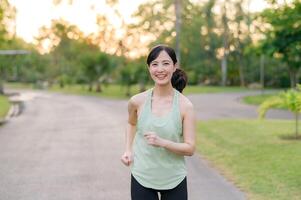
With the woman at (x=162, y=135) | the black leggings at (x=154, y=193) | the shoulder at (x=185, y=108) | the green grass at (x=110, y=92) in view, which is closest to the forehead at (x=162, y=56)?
the woman at (x=162, y=135)

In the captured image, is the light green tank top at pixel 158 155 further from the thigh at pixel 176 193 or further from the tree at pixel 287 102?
the tree at pixel 287 102

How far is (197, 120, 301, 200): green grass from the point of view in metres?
7.35

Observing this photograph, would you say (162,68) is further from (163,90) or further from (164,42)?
(164,42)

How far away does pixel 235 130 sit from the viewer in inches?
574

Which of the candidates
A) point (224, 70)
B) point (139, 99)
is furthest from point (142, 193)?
point (224, 70)

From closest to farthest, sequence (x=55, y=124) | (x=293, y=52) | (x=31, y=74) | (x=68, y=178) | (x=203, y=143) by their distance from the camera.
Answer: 1. (x=68, y=178)
2. (x=203, y=143)
3. (x=55, y=124)
4. (x=293, y=52)
5. (x=31, y=74)

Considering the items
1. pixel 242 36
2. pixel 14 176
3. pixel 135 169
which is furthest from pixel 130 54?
pixel 135 169

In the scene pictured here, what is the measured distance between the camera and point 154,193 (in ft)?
11.2

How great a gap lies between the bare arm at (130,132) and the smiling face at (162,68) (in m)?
0.26

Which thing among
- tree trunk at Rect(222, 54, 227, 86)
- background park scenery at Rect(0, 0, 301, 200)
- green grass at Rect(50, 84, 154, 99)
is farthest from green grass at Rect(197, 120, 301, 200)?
tree trunk at Rect(222, 54, 227, 86)

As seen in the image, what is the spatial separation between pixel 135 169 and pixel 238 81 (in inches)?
2372

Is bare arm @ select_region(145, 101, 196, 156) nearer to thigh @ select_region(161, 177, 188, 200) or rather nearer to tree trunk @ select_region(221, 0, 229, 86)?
thigh @ select_region(161, 177, 188, 200)

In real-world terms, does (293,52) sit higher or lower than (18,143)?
higher

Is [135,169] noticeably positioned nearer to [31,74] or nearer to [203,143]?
[203,143]
